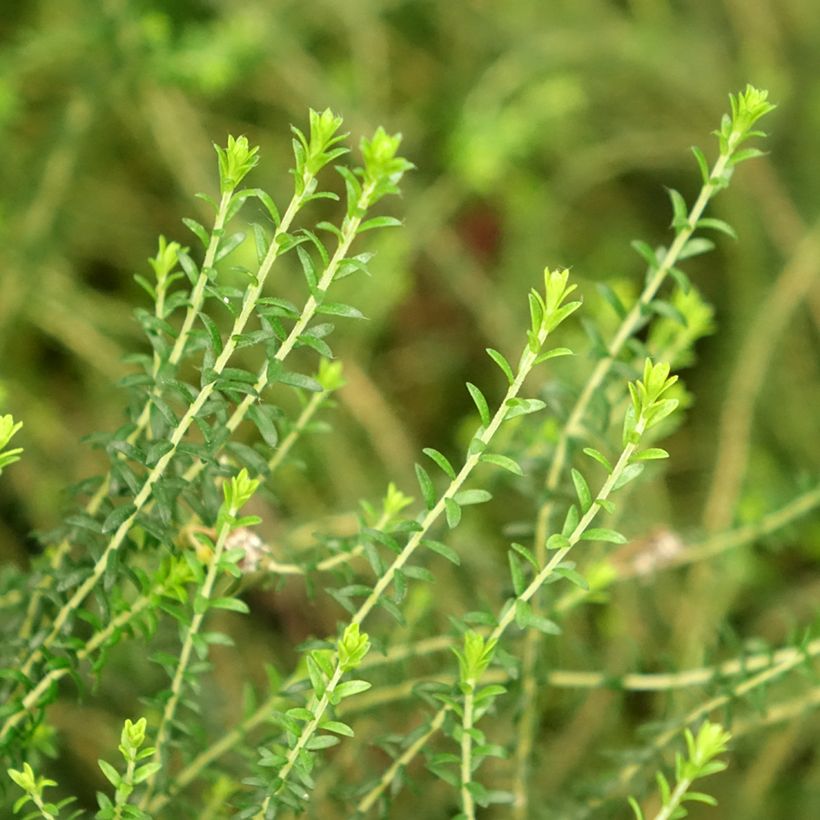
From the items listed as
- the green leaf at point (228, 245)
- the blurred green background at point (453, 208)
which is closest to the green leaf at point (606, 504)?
the green leaf at point (228, 245)

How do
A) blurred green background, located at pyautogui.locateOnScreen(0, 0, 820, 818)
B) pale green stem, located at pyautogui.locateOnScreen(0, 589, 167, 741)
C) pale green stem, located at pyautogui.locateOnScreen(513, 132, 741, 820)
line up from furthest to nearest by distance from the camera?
blurred green background, located at pyautogui.locateOnScreen(0, 0, 820, 818) < pale green stem, located at pyautogui.locateOnScreen(513, 132, 741, 820) < pale green stem, located at pyautogui.locateOnScreen(0, 589, 167, 741)

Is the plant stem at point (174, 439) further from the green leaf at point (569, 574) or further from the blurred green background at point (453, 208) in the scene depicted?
the blurred green background at point (453, 208)

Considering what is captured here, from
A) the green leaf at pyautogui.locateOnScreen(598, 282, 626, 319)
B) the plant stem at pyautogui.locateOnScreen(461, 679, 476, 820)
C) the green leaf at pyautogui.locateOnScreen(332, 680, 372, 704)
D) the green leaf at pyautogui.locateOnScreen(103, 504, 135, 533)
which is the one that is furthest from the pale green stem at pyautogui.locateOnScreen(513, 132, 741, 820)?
the green leaf at pyautogui.locateOnScreen(103, 504, 135, 533)

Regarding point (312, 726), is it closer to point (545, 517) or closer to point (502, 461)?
point (502, 461)

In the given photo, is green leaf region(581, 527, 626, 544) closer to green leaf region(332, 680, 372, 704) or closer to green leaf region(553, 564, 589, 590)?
green leaf region(553, 564, 589, 590)

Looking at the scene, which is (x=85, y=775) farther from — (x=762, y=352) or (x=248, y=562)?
(x=762, y=352)

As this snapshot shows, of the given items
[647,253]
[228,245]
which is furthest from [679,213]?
[228,245]
